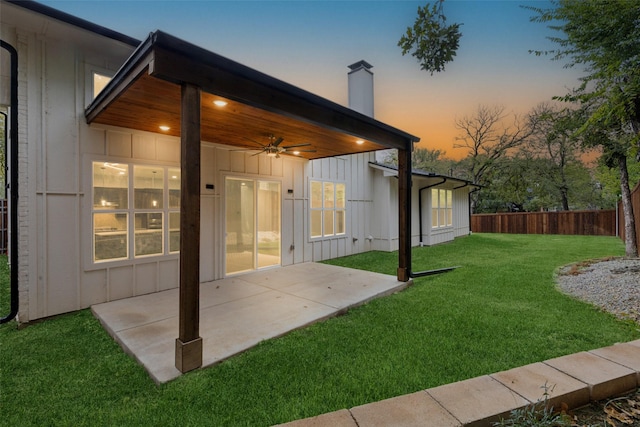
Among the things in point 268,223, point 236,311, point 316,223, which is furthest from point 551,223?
point 236,311

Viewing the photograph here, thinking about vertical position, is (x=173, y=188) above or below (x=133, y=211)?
above

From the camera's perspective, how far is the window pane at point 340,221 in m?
8.38

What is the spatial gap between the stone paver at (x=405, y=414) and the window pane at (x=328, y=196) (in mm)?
6191

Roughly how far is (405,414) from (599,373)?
156 cm

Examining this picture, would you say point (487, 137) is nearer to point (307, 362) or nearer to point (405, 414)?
point (307, 362)

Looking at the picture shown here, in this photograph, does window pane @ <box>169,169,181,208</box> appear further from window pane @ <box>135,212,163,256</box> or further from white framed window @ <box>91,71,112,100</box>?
white framed window @ <box>91,71,112,100</box>

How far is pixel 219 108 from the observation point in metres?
3.61

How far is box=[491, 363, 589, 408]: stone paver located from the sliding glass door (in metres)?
4.88

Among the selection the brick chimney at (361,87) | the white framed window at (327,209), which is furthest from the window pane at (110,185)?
the brick chimney at (361,87)

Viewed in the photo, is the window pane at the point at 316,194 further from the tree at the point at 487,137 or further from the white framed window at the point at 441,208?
the tree at the point at 487,137

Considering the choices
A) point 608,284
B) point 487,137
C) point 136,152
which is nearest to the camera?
point 136,152

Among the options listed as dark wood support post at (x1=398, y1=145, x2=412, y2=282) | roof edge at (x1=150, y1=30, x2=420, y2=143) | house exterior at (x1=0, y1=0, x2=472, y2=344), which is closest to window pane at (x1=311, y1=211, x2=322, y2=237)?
house exterior at (x1=0, y1=0, x2=472, y2=344)

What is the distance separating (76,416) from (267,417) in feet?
4.31

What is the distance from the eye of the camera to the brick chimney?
893cm
